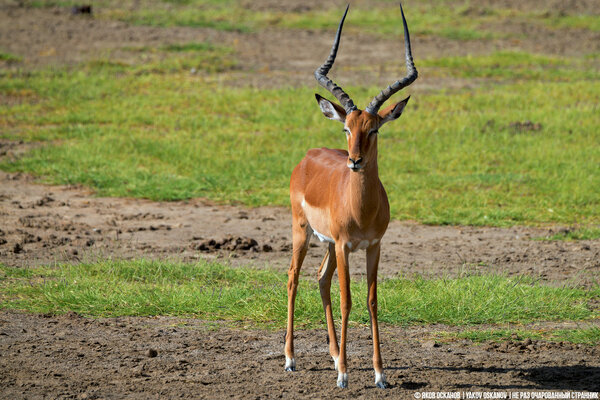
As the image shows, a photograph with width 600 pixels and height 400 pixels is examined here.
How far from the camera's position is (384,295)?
7.12m

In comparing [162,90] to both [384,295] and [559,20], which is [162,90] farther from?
[559,20]

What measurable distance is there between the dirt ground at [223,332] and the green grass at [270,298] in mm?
187

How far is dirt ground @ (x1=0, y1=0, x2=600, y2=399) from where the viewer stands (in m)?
5.59

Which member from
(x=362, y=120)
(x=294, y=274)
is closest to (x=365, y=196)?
(x=362, y=120)

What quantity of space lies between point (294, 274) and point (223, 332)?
0.86 m

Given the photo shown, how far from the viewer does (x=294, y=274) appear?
242 inches

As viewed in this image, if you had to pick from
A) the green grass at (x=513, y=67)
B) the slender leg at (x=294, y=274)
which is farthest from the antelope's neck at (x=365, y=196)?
the green grass at (x=513, y=67)

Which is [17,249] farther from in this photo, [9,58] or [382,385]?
[9,58]

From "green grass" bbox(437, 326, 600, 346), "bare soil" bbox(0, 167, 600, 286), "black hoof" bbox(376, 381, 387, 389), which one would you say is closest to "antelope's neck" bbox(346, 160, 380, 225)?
"black hoof" bbox(376, 381, 387, 389)

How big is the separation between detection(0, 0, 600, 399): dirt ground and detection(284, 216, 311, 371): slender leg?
128 mm

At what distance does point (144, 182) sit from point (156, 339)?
5.13 meters

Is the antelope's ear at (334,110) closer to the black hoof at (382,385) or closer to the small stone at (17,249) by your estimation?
the black hoof at (382,385)

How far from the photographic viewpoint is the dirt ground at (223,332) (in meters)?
5.59

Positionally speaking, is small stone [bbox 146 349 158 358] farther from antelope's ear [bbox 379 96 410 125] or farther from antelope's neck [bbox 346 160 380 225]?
antelope's ear [bbox 379 96 410 125]
